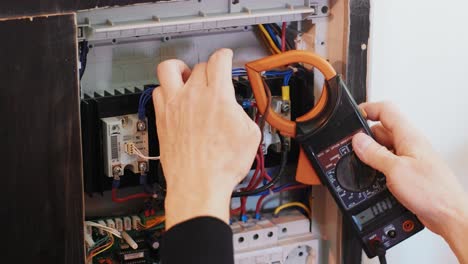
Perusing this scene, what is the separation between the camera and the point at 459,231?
119cm

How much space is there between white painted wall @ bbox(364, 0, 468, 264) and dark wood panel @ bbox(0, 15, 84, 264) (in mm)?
740

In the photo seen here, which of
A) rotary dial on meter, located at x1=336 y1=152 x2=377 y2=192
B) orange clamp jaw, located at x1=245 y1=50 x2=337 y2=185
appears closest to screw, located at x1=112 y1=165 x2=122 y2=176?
orange clamp jaw, located at x1=245 y1=50 x2=337 y2=185

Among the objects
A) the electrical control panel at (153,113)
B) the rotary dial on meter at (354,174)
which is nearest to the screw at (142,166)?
the electrical control panel at (153,113)

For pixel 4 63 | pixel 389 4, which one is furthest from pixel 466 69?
pixel 4 63

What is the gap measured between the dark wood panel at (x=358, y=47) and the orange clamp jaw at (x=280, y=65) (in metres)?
0.09

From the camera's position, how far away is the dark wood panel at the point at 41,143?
1.06 meters

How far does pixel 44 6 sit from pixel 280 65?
0.39 m

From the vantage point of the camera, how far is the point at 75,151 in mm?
1131

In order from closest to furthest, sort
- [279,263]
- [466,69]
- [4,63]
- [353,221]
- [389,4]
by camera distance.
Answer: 1. [4,63]
2. [353,221]
3. [279,263]
4. [389,4]
5. [466,69]

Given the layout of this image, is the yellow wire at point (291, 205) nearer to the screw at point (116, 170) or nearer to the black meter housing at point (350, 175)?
the black meter housing at point (350, 175)

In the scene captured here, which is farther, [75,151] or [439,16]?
[439,16]

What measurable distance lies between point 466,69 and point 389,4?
274 millimetres

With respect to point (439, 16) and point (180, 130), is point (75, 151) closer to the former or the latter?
point (180, 130)

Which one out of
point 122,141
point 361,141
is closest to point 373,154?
point 361,141
